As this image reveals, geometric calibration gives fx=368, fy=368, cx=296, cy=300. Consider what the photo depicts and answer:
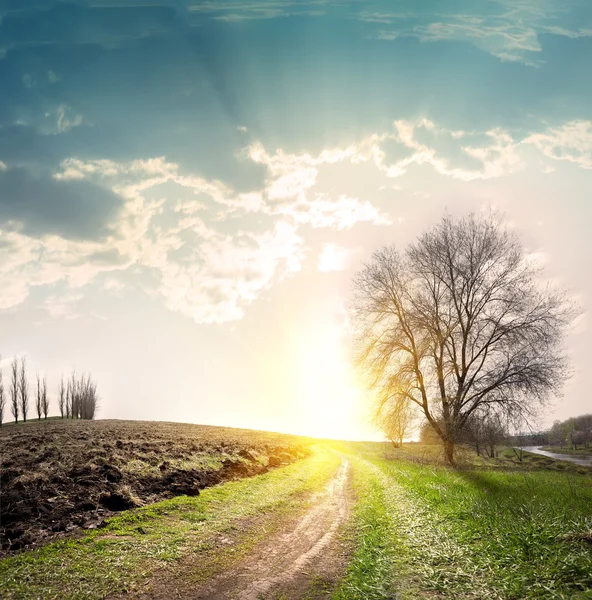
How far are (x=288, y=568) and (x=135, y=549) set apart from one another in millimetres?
3899

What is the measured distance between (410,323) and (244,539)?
1977cm

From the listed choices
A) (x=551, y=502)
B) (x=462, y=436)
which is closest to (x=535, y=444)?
(x=462, y=436)

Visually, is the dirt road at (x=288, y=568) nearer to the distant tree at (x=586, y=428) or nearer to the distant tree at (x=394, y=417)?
the distant tree at (x=394, y=417)

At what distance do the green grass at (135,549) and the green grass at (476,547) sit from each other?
3.54 metres

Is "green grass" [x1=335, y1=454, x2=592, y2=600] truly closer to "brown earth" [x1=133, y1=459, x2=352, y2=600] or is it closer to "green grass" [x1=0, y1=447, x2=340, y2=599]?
"brown earth" [x1=133, y1=459, x2=352, y2=600]

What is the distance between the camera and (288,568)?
8.20 meters

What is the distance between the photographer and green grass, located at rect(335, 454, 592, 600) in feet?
21.8

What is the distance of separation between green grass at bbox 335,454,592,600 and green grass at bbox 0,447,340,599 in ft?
Result: 11.6

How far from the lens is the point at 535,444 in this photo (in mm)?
172125

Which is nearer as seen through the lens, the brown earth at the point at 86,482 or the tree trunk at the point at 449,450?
the brown earth at the point at 86,482

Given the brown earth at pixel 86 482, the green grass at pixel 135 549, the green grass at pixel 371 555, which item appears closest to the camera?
the green grass at pixel 371 555

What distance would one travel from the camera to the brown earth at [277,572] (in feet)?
23.2

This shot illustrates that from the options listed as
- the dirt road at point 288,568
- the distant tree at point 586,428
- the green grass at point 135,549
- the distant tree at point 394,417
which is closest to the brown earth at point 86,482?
the green grass at point 135,549

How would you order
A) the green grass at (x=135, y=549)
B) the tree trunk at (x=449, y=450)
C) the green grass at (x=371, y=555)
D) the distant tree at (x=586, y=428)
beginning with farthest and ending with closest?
1. the distant tree at (x=586, y=428)
2. the tree trunk at (x=449, y=450)
3. the green grass at (x=135, y=549)
4. the green grass at (x=371, y=555)
